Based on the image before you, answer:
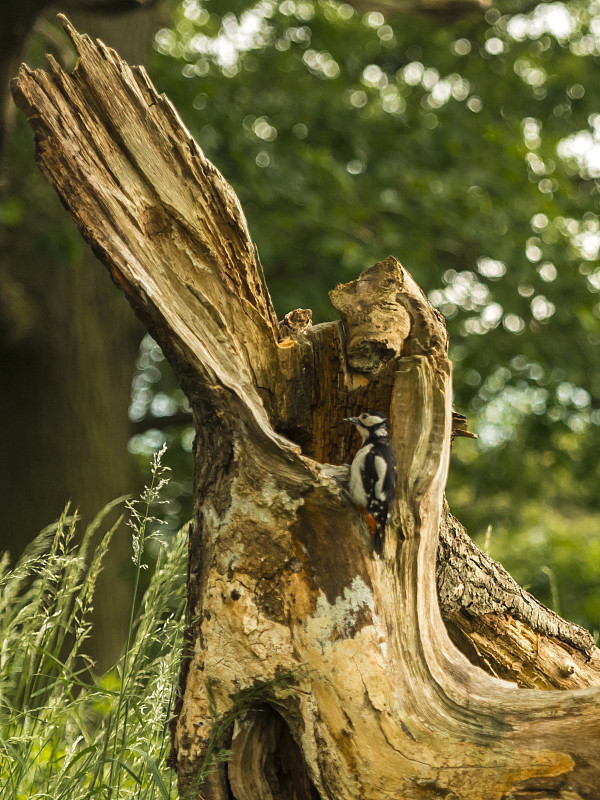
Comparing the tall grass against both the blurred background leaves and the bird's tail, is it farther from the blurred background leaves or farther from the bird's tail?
the blurred background leaves

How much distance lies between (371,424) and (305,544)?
47cm

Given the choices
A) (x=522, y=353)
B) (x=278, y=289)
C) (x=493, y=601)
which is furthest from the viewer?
(x=522, y=353)

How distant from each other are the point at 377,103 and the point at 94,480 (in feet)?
16.3

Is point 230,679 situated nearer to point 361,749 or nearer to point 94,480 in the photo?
point 361,749

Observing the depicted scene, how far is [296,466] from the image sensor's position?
2332 mm

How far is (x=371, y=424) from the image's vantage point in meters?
2.55

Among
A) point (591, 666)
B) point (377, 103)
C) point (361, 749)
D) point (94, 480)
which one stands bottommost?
point (361, 749)

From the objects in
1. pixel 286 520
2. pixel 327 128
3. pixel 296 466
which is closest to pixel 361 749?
pixel 286 520

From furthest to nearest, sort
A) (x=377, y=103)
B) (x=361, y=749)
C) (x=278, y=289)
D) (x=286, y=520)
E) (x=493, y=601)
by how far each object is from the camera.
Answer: (x=377, y=103) < (x=278, y=289) < (x=493, y=601) < (x=286, y=520) < (x=361, y=749)

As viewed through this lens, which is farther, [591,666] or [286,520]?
[591,666]

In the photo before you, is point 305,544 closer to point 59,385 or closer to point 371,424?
point 371,424

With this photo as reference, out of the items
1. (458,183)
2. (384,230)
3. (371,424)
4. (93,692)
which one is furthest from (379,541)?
(458,183)

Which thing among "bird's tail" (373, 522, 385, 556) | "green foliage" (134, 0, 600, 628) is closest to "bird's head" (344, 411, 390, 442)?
"bird's tail" (373, 522, 385, 556)

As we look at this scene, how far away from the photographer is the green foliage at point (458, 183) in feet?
23.1
